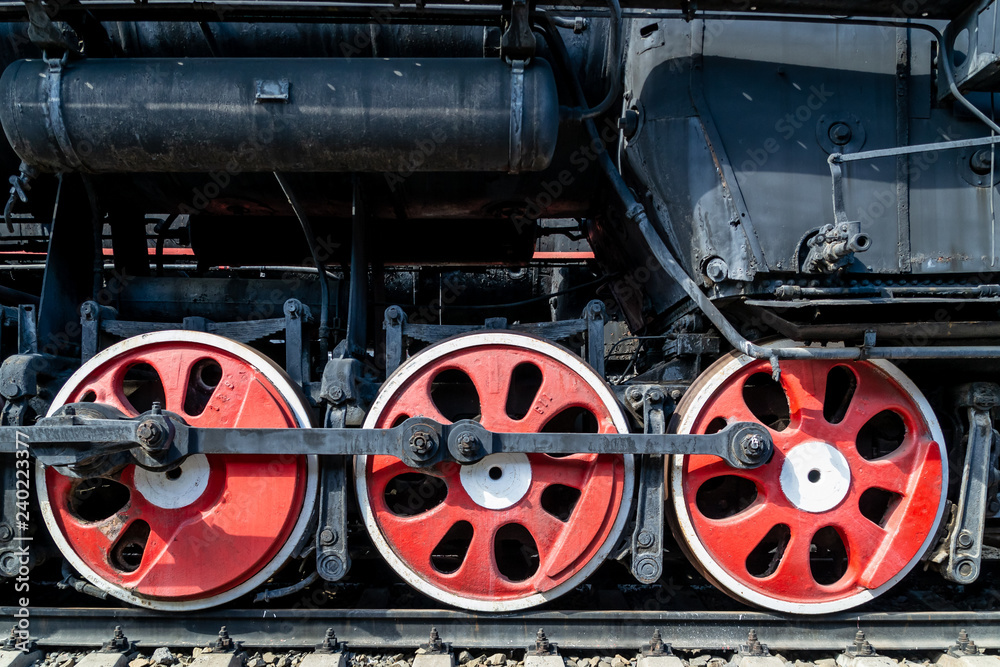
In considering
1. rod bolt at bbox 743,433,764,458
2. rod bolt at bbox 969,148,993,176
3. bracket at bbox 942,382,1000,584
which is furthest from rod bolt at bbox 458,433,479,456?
rod bolt at bbox 969,148,993,176

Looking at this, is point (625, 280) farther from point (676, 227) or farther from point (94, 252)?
point (94, 252)

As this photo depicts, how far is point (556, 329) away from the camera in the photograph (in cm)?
258

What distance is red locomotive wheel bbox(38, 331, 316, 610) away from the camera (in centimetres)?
230

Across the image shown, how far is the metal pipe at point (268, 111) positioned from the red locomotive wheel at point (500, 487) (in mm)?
814

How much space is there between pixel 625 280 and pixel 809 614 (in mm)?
1746

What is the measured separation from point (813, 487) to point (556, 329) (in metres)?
1.18

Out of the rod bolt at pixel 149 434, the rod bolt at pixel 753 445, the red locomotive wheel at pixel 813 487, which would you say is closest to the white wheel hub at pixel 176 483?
the rod bolt at pixel 149 434

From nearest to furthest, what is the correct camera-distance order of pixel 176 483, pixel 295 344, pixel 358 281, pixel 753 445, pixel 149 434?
pixel 149 434 < pixel 753 445 < pixel 176 483 < pixel 295 344 < pixel 358 281

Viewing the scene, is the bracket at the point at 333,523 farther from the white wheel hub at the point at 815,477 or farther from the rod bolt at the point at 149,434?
the white wheel hub at the point at 815,477

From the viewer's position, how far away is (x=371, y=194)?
2957 millimetres

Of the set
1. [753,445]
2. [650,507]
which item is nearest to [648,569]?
[650,507]

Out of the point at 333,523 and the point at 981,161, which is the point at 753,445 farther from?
the point at 333,523

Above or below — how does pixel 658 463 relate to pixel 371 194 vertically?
below

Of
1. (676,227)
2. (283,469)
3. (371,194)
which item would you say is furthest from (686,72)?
(283,469)
